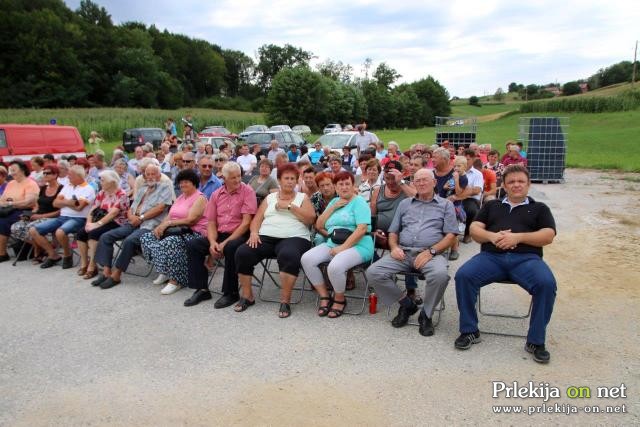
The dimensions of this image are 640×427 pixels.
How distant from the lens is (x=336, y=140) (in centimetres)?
1612

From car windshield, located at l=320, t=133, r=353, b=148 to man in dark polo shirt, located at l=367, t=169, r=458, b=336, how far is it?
11466 mm

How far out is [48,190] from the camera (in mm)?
6715

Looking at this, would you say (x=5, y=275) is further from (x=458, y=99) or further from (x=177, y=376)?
(x=458, y=99)

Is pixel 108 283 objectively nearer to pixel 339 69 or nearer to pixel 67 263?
pixel 67 263

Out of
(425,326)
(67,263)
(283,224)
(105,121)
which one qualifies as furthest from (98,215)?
(105,121)

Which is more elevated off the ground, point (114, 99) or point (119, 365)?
point (114, 99)

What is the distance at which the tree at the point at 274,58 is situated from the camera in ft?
338

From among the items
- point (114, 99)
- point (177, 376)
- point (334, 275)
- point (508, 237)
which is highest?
point (114, 99)

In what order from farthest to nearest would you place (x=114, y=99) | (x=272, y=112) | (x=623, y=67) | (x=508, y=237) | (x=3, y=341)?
1. (x=623, y=67)
2. (x=114, y=99)
3. (x=272, y=112)
4. (x=3, y=341)
5. (x=508, y=237)

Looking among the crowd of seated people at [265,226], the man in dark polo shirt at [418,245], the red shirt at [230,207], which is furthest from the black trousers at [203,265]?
the man in dark polo shirt at [418,245]

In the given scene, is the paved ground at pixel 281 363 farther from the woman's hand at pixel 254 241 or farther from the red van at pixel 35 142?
the red van at pixel 35 142

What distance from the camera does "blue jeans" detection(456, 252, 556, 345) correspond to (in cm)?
353

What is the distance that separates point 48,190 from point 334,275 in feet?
15.8

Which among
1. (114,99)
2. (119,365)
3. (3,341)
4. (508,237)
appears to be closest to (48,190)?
(3,341)
